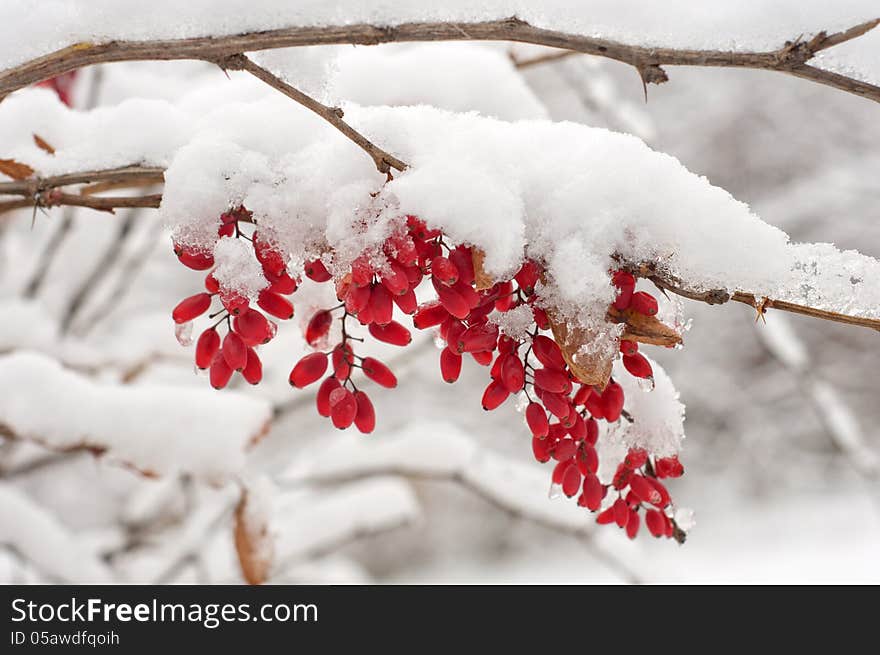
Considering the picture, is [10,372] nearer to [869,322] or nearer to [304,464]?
[304,464]

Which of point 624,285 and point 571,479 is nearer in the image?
point 624,285

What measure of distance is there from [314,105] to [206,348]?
294mm

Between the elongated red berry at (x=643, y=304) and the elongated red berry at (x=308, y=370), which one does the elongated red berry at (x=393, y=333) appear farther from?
the elongated red berry at (x=643, y=304)

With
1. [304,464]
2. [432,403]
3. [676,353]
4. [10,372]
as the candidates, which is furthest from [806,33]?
[676,353]

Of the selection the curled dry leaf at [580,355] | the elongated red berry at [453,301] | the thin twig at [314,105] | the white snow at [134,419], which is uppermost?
the white snow at [134,419]

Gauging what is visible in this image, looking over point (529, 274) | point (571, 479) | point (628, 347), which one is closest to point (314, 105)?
point (529, 274)

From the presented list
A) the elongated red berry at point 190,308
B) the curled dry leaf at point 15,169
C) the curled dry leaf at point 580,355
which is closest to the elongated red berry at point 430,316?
the curled dry leaf at point 580,355

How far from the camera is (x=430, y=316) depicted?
64 centimetres

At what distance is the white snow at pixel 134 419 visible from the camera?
3.56ft

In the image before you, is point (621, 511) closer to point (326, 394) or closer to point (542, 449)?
point (542, 449)

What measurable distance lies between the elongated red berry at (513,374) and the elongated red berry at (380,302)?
0.39 ft

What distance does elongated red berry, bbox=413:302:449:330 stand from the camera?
64 cm

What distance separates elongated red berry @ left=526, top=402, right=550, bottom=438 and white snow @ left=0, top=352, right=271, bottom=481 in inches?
25.3

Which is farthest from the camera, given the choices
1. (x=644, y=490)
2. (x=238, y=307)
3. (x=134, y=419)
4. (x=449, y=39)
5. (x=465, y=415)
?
(x=465, y=415)
